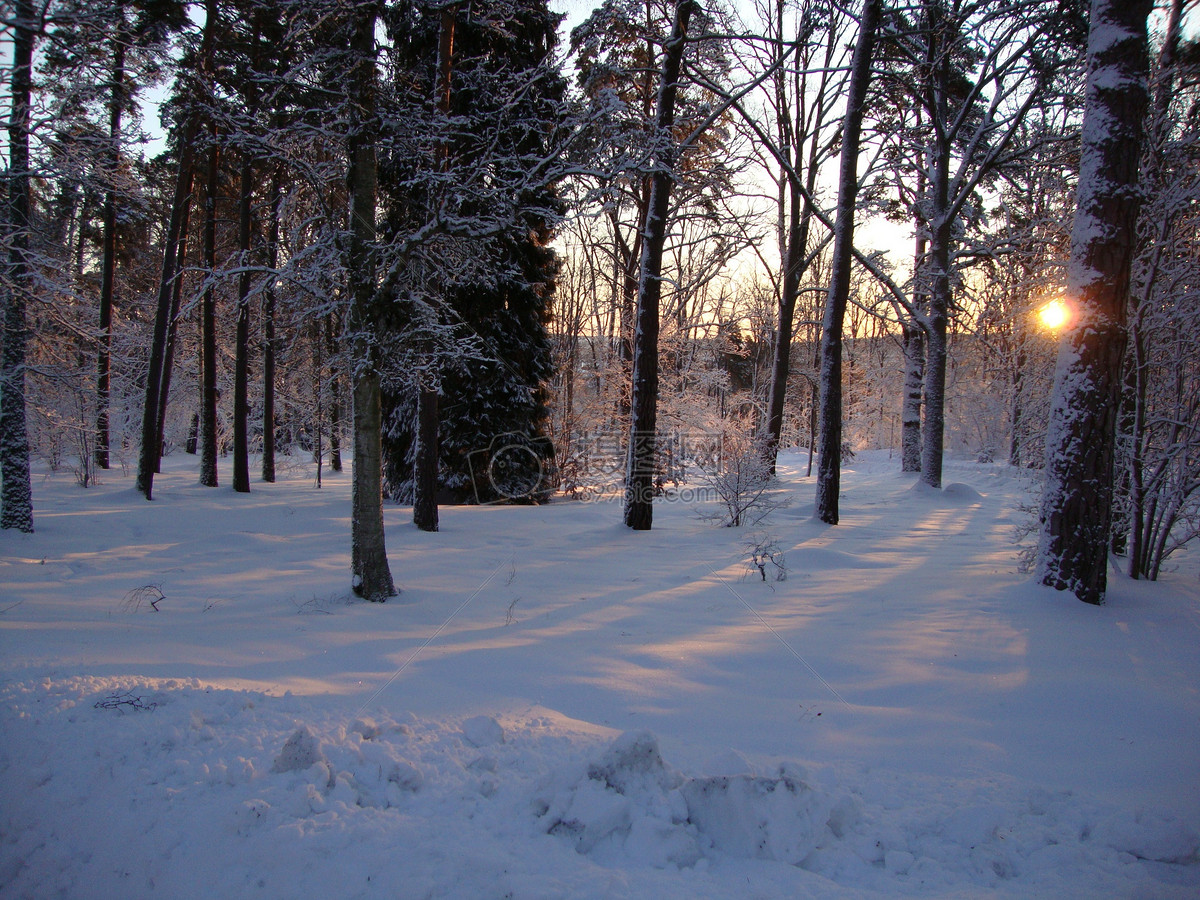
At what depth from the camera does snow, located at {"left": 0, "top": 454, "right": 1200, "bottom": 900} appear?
230 centimetres

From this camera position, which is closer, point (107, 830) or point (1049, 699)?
point (107, 830)

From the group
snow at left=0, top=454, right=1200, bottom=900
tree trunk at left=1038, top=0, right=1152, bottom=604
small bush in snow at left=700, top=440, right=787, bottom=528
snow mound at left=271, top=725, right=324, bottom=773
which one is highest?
tree trunk at left=1038, top=0, right=1152, bottom=604

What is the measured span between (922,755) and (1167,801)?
1043 millimetres

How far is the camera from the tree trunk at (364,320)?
19.7 ft

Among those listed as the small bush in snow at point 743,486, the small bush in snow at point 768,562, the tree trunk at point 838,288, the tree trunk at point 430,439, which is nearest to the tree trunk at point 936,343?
the tree trunk at point 838,288

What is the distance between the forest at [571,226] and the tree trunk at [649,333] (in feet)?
0.21

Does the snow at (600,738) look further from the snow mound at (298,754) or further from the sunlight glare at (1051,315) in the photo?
the sunlight glare at (1051,315)

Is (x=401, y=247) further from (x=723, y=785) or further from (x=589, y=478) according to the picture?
(x=589, y=478)

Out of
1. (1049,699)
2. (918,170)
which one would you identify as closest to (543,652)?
(1049,699)

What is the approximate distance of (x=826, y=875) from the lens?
2.31 metres

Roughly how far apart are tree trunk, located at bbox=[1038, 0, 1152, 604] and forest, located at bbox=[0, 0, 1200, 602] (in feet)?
0.08

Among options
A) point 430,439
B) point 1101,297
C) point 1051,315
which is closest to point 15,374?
point 430,439

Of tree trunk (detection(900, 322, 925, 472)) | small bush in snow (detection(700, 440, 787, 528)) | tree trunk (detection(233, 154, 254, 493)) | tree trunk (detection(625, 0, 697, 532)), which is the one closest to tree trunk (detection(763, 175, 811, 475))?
tree trunk (detection(900, 322, 925, 472))

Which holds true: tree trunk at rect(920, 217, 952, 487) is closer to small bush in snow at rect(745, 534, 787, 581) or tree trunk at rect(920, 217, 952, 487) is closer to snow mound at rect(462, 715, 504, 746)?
small bush in snow at rect(745, 534, 787, 581)
